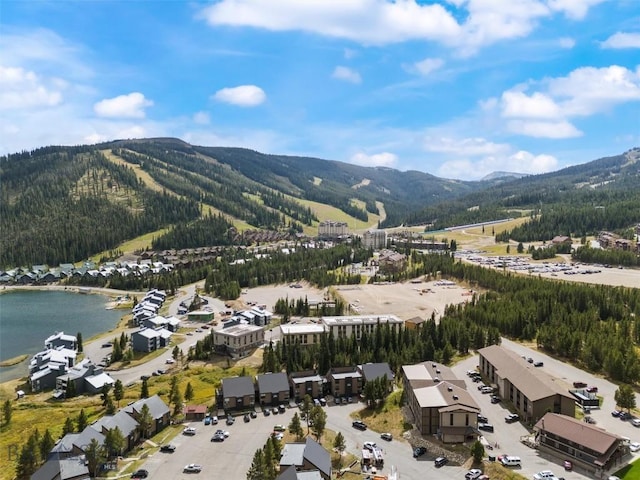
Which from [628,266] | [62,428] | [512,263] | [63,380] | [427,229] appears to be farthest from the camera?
[427,229]

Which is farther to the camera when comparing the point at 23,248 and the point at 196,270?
the point at 23,248

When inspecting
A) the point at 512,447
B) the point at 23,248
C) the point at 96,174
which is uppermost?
the point at 96,174

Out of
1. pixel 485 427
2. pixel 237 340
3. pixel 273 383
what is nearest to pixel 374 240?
pixel 237 340

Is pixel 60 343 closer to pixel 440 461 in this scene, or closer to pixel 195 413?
pixel 195 413

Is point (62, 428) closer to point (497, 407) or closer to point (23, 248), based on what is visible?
point (497, 407)

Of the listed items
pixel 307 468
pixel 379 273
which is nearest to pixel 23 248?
pixel 379 273

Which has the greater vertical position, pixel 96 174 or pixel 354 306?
pixel 96 174

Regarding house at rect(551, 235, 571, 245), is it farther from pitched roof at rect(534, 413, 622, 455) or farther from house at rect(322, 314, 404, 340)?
pitched roof at rect(534, 413, 622, 455)

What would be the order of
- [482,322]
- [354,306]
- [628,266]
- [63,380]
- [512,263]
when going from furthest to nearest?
1. [512,263]
2. [628,266]
3. [354,306]
4. [482,322]
5. [63,380]
